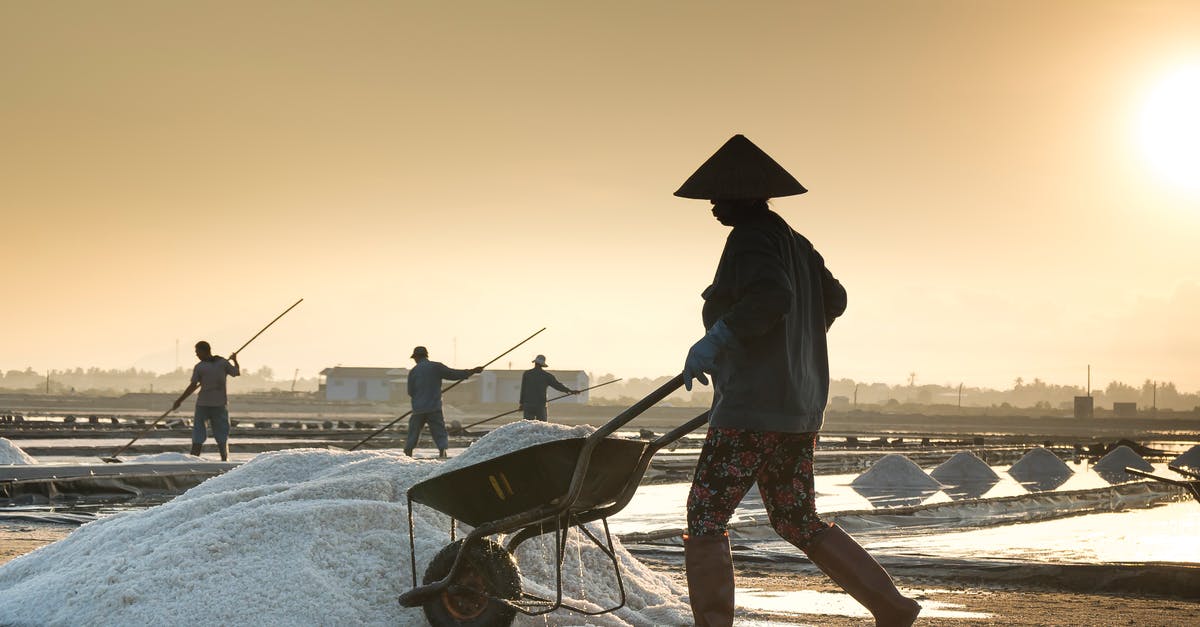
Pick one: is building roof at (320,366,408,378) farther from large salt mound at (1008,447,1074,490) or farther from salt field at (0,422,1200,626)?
salt field at (0,422,1200,626)

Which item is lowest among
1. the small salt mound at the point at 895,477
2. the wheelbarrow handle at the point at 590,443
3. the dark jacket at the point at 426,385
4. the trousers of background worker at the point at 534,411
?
the small salt mound at the point at 895,477

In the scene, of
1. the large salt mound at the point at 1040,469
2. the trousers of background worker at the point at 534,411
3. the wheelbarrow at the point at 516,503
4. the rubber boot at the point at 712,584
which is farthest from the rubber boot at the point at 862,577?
the large salt mound at the point at 1040,469

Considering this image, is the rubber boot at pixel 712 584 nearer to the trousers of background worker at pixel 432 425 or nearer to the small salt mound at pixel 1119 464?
the trousers of background worker at pixel 432 425

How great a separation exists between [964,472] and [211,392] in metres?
9.57

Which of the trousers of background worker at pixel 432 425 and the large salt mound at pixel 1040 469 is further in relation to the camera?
the large salt mound at pixel 1040 469

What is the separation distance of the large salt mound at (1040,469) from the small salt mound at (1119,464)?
636 mm

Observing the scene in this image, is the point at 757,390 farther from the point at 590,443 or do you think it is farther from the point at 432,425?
the point at 432,425

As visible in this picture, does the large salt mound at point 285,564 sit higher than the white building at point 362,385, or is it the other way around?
the white building at point 362,385

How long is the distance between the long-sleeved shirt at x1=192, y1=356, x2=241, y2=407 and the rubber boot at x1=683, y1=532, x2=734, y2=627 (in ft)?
33.7

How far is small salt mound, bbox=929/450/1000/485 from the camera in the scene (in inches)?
653

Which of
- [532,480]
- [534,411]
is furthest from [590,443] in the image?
[534,411]

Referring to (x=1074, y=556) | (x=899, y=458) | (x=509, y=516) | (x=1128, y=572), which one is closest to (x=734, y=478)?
(x=509, y=516)

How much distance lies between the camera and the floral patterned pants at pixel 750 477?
3.39 metres

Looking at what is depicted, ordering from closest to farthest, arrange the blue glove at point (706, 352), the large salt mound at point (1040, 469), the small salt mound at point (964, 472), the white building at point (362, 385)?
the blue glove at point (706, 352) < the small salt mound at point (964, 472) < the large salt mound at point (1040, 469) < the white building at point (362, 385)
